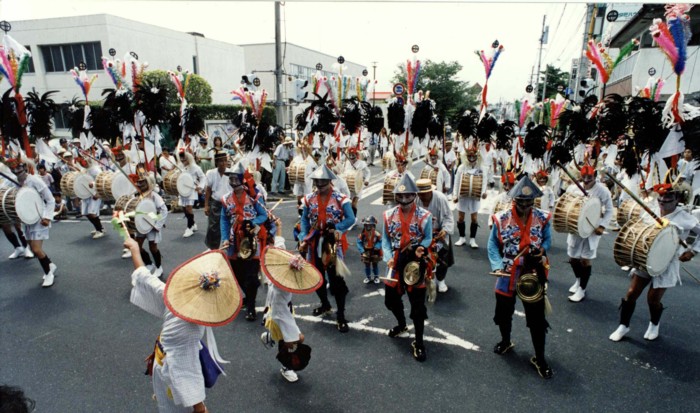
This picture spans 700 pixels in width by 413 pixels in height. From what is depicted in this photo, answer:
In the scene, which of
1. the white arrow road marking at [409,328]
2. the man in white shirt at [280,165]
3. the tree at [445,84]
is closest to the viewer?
the white arrow road marking at [409,328]

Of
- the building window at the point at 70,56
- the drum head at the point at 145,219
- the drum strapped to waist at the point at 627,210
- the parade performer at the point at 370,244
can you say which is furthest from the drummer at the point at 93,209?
the building window at the point at 70,56

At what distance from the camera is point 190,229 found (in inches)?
356

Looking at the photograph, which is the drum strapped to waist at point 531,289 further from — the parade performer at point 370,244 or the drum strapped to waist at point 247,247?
the drum strapped to waist at point 247,247

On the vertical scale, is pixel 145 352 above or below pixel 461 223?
below

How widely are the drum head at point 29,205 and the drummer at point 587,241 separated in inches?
324

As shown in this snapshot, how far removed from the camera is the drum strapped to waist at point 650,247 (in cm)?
409

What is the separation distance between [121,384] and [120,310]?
74.1 inches

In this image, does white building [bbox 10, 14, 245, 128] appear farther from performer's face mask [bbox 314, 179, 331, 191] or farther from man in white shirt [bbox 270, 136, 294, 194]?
performer's face mask [bbox 314, 179, 331, 191]

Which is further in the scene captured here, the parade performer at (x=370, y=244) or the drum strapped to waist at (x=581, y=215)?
the parade performer at (x=370, y=244)

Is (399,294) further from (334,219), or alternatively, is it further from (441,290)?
(441,290)

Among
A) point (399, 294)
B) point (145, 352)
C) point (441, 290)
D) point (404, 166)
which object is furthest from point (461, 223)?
point (145, 352)

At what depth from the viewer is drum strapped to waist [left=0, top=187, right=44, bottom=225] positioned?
19.3 feet

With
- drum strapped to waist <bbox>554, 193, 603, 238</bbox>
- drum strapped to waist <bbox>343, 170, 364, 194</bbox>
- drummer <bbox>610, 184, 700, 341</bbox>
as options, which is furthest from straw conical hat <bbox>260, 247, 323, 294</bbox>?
drum strapped to waist <bbox>343, 170, 364, 194</bbox>

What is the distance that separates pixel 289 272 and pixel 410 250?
1394 millimetres
